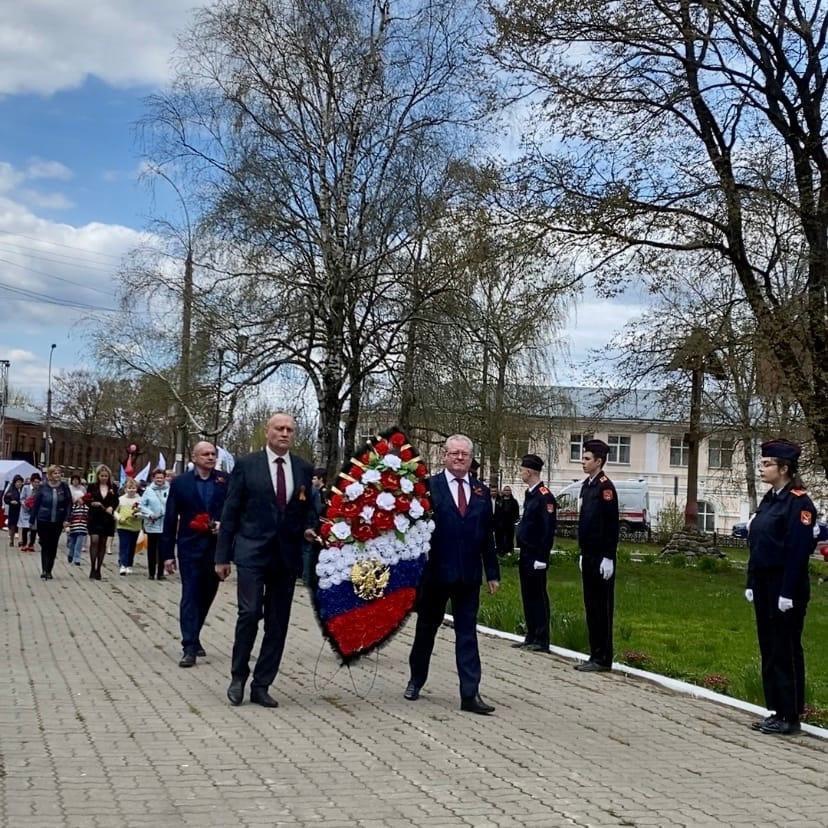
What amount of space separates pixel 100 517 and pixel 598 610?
12.6 metres

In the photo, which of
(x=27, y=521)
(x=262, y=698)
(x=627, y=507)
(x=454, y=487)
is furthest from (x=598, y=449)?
(x=627, y=507)

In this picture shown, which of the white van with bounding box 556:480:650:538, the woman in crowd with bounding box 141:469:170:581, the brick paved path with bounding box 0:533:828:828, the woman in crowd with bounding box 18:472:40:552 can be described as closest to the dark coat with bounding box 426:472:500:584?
the brick paved path with bounding box 0:533:828:828

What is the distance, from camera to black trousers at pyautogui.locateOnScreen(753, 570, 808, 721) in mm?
8273

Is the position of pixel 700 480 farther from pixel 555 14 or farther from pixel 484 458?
pixel 555 14

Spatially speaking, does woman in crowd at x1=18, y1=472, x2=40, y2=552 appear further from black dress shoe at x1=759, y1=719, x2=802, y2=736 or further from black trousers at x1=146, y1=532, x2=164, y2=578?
black dress shoe at x1=759, y1=719, x2=802, y2=736

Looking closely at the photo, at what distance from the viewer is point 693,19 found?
849 inches

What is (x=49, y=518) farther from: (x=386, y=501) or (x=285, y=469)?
(x=386, y=501)

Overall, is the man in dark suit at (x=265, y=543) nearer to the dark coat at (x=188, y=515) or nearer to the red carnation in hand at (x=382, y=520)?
the red carnation in hand at (x=382, y=520)

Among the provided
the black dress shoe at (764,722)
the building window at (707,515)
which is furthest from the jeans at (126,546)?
the building window at (707,515)

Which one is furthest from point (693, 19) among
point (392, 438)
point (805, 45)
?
point (392, 438)

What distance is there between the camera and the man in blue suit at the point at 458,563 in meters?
8.84

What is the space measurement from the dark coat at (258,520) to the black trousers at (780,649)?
3391 mm

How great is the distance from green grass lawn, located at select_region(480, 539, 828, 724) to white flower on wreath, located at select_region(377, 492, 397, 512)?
132 inches

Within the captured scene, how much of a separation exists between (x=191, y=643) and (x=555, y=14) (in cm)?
1485
